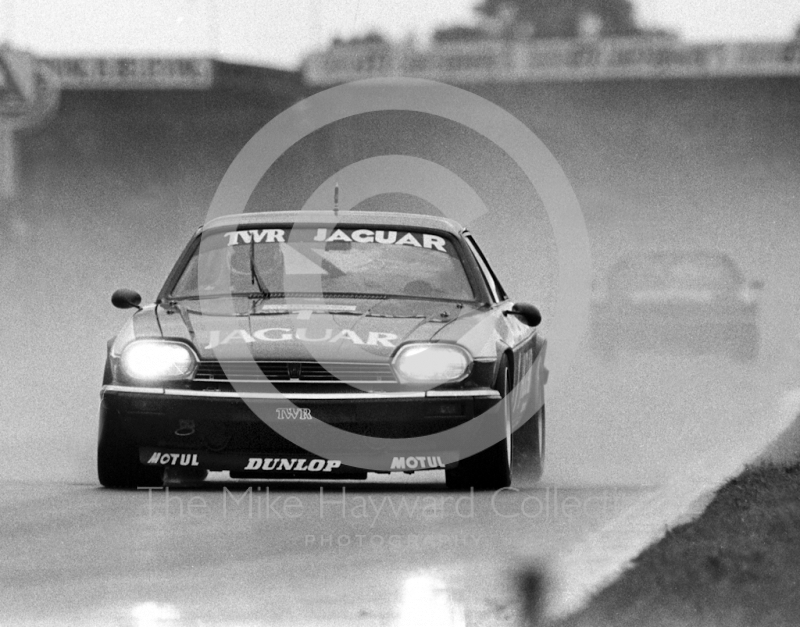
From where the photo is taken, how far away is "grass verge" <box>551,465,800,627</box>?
196 inches

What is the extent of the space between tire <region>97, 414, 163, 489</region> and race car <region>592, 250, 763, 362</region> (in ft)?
37.9

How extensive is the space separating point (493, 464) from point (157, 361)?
146 cm

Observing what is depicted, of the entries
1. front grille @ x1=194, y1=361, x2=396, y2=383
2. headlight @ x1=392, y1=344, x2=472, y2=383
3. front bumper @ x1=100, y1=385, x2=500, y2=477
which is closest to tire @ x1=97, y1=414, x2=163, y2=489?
front bumper @ x1=100, y1=385, x2=500, y2=477

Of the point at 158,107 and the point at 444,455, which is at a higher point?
the point at 444,455

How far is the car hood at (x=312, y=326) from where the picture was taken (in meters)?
7.38

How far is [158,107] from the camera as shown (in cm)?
4084

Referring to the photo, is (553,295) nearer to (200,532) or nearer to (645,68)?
(645,68)

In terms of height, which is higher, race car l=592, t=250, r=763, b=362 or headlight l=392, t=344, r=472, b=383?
headlight l=392, t=344, r=472, b=383

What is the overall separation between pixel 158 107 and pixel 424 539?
35259 millimetres

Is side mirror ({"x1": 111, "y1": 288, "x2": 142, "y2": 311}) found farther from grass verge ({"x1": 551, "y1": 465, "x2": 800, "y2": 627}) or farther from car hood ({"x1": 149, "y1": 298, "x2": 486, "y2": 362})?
grass verge ({"x1": 551, "y1": 465, "x2": 800, "y2": 627})

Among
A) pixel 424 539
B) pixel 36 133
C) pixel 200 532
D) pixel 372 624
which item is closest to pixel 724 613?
pixel 372 624

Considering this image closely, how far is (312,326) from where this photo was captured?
7574 millimetres

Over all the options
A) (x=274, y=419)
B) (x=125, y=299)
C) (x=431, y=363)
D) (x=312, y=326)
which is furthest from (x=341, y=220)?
(x=274, y=419)

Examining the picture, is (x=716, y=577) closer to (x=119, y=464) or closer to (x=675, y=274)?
(x=119, y=464)
